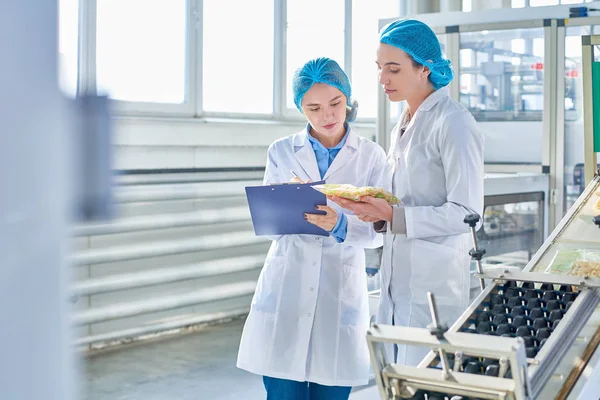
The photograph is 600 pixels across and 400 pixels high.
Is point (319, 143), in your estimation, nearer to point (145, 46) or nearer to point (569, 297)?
point (569, 297)

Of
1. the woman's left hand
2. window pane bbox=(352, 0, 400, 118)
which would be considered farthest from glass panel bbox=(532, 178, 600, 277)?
window pane bbox=(352, 0, 400, 118)

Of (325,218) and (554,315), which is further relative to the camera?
(325,218)

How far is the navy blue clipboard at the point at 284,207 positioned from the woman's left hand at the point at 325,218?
13 millimetres

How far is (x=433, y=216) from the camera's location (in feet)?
6.57

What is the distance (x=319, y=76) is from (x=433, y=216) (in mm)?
581

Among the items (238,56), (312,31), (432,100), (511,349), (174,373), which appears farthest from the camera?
(312,31)

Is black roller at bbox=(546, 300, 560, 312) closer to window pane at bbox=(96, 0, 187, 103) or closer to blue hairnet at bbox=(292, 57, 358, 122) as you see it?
blue hairnet at bbox=(292, 57, 358, 122)

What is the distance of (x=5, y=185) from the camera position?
0.53 m

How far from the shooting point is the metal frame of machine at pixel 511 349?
122 cm

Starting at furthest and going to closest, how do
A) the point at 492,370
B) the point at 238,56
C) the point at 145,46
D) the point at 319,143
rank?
the point at 238,56 → the point at 145,46 → the point at 319,143 → the point at 492,370

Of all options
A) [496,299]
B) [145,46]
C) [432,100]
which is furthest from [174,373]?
[496,299]

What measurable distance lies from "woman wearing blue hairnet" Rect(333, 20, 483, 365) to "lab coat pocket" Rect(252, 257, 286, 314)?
309mm

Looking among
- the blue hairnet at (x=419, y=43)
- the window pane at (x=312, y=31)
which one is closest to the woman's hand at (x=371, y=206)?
the blue hairnet at (x=419, y=43)

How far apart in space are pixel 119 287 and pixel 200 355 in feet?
2.02
